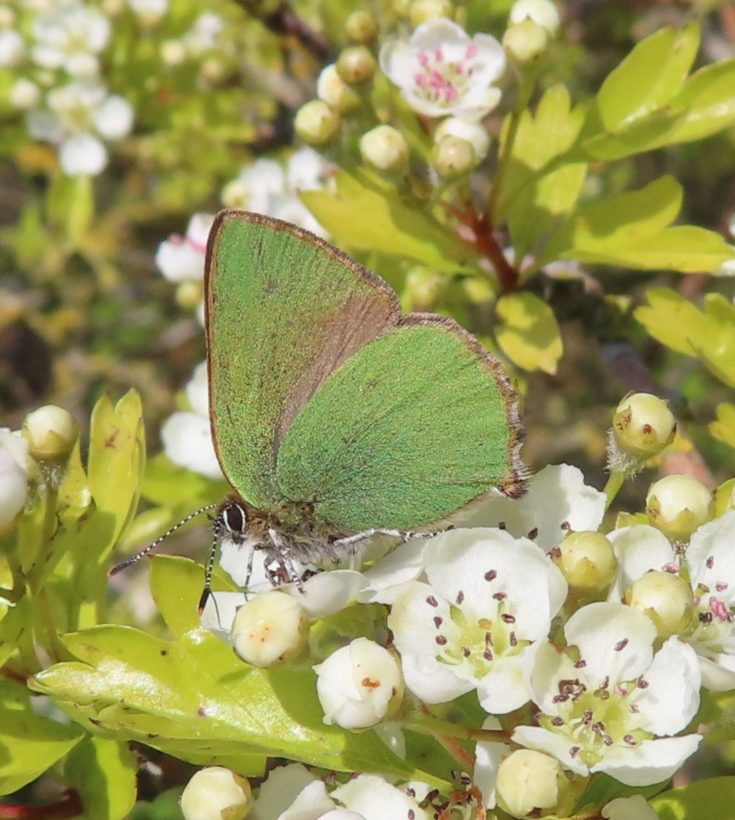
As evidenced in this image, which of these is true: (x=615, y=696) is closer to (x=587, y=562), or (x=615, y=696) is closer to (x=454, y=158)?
(x=587, y=562)

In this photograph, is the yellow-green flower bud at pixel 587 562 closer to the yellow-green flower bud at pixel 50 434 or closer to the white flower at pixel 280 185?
the yellow-green flower bud at pixel 50 434

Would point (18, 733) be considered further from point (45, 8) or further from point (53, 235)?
point (53, 235)

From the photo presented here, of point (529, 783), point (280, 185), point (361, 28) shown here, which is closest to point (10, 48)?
point (280, 185)

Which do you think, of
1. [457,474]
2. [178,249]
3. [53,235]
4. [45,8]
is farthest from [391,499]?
[53,235]

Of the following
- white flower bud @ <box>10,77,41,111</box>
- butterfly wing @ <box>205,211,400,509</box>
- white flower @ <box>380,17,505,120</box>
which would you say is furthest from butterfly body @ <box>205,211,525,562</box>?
white flower bud @ <box>10,77,41,111</box>

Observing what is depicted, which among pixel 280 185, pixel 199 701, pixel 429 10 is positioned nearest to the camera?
pixel 199 701
